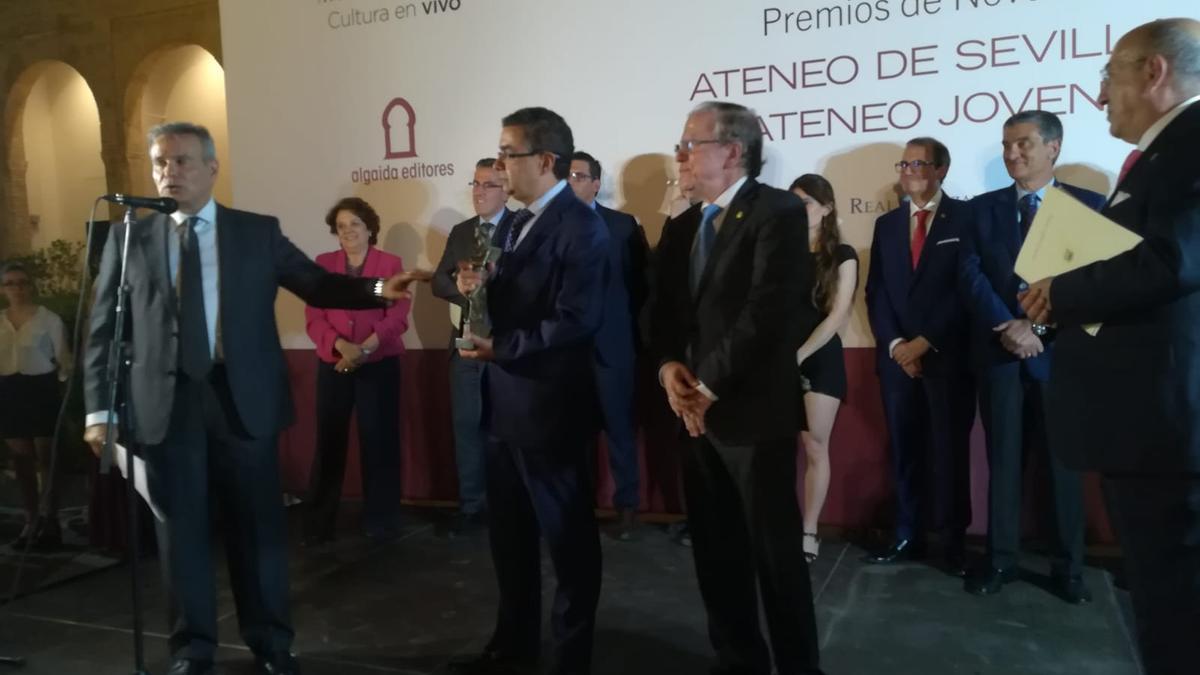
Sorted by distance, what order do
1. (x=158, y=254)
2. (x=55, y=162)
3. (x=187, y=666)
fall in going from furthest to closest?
(x=55, y=162)
(x=187, y=666)
(x=158, y=254)

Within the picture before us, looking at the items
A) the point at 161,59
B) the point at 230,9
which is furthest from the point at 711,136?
the point at 161,59

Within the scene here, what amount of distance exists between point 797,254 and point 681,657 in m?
1.47

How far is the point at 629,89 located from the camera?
4566 mm

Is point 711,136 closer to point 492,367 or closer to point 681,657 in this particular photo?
point 492,367

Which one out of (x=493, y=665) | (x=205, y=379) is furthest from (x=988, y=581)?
(x=205, y=379)

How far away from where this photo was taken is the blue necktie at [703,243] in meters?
2.53

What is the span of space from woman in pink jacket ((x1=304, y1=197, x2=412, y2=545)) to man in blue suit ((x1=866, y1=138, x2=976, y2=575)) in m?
2.34

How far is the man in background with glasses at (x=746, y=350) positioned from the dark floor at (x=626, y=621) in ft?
2.17

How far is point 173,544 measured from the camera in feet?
9.24

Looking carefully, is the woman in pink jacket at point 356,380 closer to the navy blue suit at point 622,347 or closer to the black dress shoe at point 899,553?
the navy blue suit at point 622,347

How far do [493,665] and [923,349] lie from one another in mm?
2111

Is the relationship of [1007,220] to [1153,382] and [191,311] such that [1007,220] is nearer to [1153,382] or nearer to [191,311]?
[1153,382]

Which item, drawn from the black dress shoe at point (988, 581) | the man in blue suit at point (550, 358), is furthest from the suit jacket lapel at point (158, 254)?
the black dress shoe at point (988, 581)

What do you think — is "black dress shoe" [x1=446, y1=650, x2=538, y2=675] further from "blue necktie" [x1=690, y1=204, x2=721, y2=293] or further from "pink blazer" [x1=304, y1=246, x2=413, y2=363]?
"pink blazer" [x1=304, y1=246, x2=413, y2=363]
